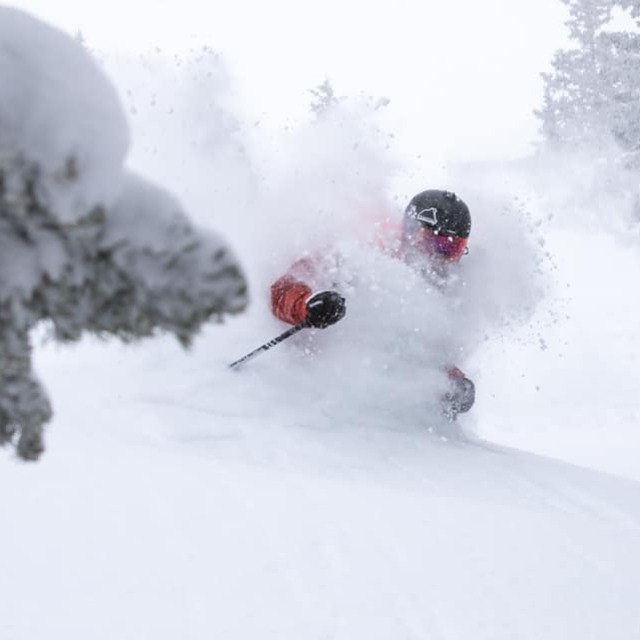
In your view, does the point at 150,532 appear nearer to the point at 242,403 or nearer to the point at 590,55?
the point at 242,403

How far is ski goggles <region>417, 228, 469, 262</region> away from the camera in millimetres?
6508

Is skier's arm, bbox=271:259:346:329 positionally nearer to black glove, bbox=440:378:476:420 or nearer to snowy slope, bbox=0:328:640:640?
snowy slope, bbox=0:328:640:640

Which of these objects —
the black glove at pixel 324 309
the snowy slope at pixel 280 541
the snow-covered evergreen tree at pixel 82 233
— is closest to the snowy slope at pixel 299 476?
the snowy slope at pixel 280 541

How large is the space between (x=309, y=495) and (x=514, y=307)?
4118 millimetres

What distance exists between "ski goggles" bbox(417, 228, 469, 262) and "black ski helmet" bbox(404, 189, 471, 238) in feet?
Result: 0.13

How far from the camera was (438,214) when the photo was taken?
644cm

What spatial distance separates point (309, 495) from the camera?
4059mm

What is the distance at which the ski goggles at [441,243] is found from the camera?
651 cm

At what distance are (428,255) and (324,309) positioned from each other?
153 cm

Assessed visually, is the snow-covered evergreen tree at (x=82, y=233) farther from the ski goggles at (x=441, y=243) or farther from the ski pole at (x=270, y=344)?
the ski goggles at (x=441, y=243)

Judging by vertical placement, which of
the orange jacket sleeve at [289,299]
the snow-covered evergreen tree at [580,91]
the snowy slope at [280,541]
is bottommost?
the snowy slope at [280,541]

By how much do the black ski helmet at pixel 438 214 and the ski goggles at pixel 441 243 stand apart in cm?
4

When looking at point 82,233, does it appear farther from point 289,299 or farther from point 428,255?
point 428,255

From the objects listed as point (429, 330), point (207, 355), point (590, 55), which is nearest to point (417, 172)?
point (429, 330)
